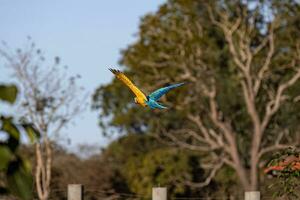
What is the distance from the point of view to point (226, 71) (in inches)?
1353

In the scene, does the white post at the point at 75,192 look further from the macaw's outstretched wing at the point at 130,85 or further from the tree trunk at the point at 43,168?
the tree trunk at the point at 43,168

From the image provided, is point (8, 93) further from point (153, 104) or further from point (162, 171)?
point (162, 171)

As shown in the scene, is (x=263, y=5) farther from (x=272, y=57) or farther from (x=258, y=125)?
(x=258, y=125)

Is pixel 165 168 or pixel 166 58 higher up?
pixel 166 58

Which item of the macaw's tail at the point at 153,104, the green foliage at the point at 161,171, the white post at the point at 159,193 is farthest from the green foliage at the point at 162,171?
the macaw's tail at the point at 153,104

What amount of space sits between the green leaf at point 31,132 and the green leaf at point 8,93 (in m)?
0.04

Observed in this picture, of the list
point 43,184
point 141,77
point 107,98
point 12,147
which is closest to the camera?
point 12,147

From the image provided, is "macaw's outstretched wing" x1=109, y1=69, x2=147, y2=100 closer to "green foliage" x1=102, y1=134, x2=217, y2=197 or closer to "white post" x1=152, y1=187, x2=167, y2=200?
"white post" x1=152, y1=187, x2=167, y2=200

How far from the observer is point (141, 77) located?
33.0 metres

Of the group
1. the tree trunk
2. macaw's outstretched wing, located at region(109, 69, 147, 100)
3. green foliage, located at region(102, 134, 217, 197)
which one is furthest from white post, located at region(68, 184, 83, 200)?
green foliage, located at region(102, 134, 217, 197)

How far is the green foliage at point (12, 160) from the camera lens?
1.07m

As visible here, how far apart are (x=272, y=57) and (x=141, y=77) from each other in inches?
197

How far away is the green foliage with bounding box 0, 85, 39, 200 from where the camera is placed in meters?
1.07

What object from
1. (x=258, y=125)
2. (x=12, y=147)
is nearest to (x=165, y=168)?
(x=258, y=125)
